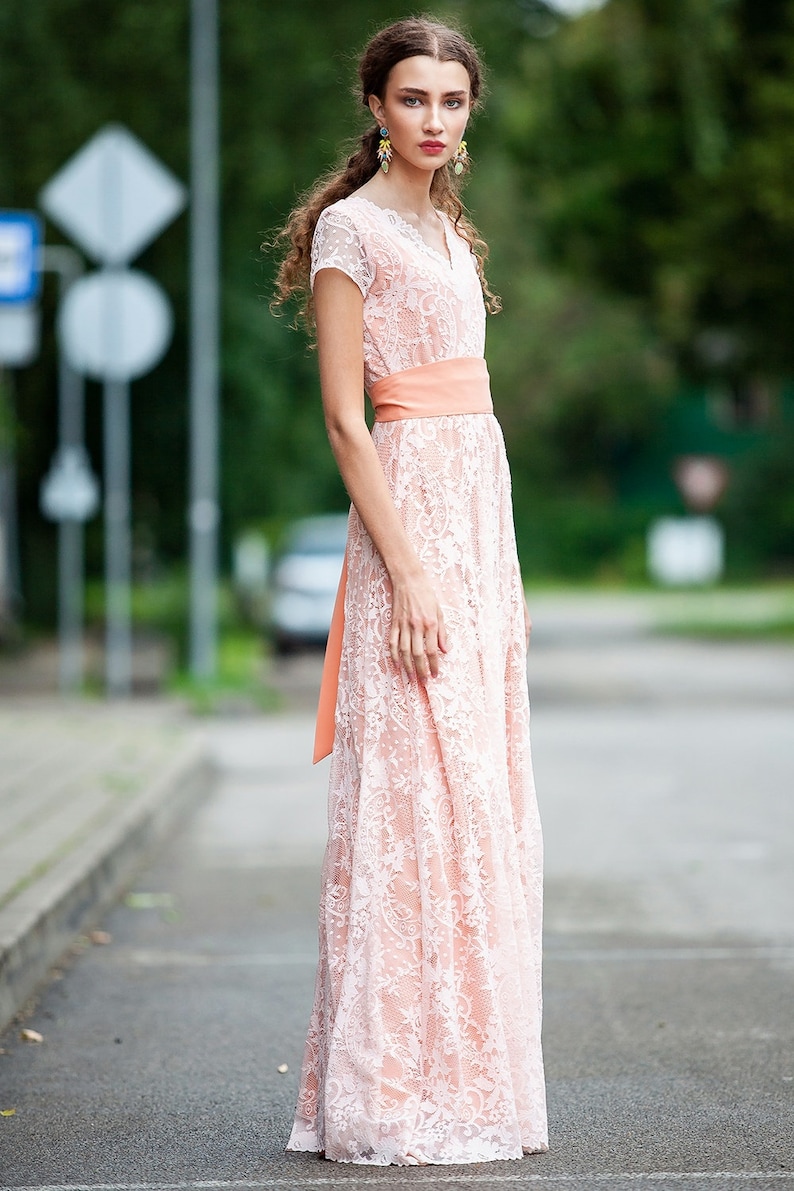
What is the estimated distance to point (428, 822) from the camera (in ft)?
12.5

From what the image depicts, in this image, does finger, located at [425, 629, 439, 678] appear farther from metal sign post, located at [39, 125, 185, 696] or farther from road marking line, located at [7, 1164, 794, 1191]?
metal sign post, located at [39, 125, 185, 696]

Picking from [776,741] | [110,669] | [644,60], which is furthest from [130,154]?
[644,60]

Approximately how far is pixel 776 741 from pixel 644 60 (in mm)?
11478

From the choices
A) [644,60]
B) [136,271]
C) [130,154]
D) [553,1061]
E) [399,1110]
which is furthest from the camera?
[136,271]

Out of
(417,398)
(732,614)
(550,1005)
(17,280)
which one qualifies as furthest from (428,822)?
(732,614)

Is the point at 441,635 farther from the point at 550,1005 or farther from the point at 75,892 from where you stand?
the point at 75,892

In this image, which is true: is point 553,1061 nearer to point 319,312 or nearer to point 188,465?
point 319,312

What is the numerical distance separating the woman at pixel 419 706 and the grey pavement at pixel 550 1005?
19cm

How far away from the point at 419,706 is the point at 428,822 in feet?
0.74

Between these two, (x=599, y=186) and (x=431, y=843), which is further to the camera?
(x=599, y=186)

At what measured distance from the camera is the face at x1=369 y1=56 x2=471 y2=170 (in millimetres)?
3891

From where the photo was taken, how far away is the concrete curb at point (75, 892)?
18.6 ft

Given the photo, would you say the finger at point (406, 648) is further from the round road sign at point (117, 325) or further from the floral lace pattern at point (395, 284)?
the round road sign at point (117, 325)

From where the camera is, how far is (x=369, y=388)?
402 centimetres
